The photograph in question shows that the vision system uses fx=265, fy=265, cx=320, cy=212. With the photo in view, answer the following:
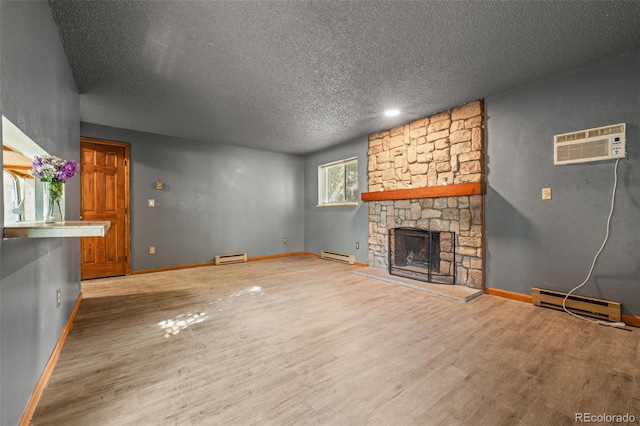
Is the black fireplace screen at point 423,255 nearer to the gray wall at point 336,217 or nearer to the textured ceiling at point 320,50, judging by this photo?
the gray wall at point 336,217

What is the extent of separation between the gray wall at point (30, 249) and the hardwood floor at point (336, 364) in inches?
10.8

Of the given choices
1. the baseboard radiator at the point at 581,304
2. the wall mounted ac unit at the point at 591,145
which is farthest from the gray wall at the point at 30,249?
the wall mounted ac unit at the point at 591,145

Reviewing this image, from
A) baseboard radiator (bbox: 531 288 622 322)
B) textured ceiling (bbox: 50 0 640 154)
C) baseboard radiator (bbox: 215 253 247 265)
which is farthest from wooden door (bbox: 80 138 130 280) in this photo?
baseboard radiator (bbox: 531 288 622 322)

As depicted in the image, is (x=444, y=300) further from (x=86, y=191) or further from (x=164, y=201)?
(x=86, y=191)

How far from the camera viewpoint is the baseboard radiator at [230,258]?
17.6 feet

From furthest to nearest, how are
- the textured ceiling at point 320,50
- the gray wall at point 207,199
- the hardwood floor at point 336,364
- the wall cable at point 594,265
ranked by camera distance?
the gray wall at point 207,199, the wall cable at point 594,265, the textured ceiling at point 320,50, the hardwood floor at point 336,364

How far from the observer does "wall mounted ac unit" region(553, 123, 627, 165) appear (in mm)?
2513

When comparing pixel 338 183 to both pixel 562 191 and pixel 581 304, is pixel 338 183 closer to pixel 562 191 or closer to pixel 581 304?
pixel 562 191

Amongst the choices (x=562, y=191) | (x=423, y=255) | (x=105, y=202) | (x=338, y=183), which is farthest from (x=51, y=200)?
(x=338, y=183)

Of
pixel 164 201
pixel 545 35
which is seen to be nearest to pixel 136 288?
pixel 164 201

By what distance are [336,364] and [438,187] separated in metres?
2.76

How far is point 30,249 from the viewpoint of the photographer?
148 cm

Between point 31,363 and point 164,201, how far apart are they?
3815 mm

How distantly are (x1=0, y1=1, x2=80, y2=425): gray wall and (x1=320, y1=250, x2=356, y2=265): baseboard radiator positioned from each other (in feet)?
→ 13.6
